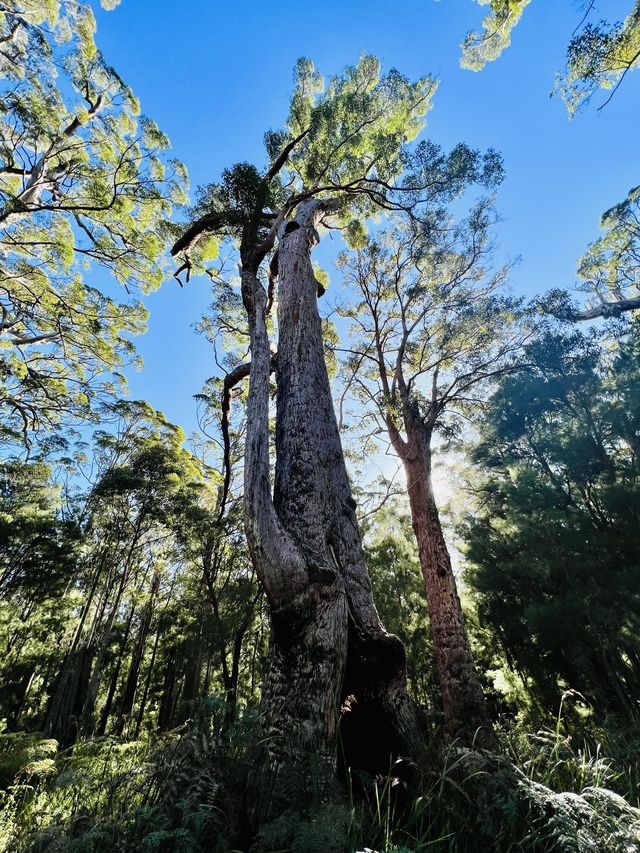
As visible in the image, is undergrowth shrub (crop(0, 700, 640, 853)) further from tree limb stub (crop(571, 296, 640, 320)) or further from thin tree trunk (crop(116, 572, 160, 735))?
thin tree trunk (crop(116, 572, 160, 735))

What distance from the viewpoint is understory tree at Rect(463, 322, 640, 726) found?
7137 millimetres

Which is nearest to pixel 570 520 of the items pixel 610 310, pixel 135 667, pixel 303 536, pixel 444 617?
pixel 444 617

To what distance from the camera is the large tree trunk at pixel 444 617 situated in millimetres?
4477

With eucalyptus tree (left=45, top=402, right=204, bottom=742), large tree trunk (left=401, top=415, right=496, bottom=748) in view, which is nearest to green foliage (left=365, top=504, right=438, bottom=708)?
large tree trunk (left=401, top=415, right=496, bottom=748)

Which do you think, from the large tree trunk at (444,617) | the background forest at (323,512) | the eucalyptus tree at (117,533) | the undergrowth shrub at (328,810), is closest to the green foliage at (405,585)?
the background forest at (323,512)

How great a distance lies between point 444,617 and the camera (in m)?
5.31

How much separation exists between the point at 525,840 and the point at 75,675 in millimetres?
13293

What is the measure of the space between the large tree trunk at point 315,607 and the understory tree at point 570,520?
6.66 meters

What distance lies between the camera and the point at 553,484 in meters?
8.58

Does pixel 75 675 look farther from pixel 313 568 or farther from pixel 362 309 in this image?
pixel 362 309

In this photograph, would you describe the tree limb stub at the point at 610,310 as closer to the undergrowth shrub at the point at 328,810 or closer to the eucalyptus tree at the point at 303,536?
the eucalyptus tree at the point at 303,536

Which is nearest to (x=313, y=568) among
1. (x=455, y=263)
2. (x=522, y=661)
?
(x=455, y=263)

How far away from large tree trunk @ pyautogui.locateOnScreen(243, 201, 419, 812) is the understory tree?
21.8ft

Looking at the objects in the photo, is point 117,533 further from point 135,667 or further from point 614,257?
point 614,257
